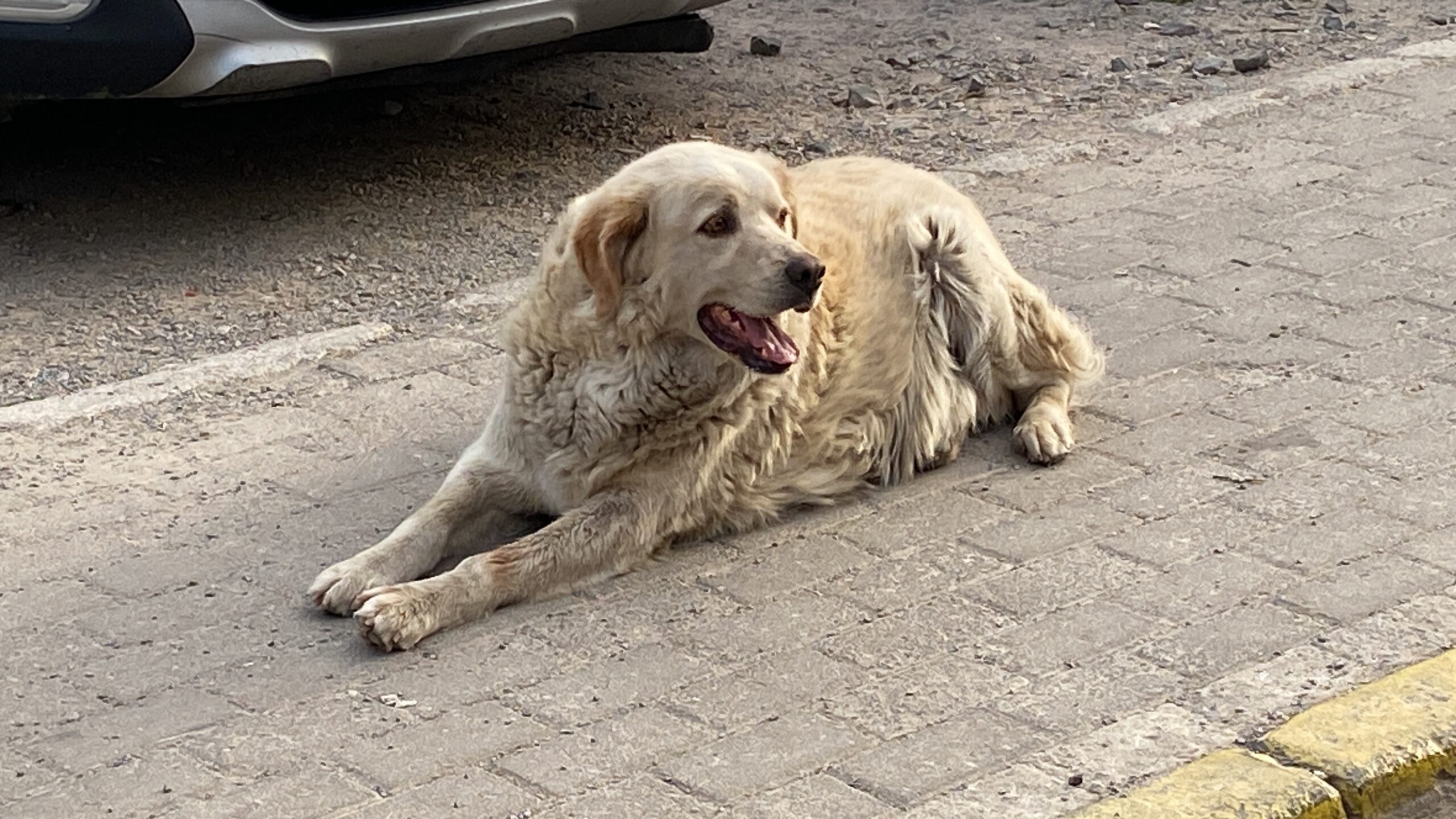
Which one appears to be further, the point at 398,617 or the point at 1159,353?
the point at 1159,353

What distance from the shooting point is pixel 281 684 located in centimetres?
367

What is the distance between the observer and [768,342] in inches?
164

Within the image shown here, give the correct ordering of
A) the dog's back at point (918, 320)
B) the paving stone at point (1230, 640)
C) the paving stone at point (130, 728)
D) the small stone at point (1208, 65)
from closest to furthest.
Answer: the paving stone at point (130, 728) < the paving stone at point (1230, 640) < the dog's back at point (918, 320) < the small stone at point (1208, 65)

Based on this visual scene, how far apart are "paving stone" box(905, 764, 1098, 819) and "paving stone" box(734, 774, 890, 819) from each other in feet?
0.27

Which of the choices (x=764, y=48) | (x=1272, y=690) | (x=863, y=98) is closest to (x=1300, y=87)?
(x=863, y=98)

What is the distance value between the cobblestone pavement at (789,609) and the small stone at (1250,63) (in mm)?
2653

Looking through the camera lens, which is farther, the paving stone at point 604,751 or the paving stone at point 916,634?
the paving stone at point 916,634

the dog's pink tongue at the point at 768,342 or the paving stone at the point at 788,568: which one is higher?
the dog's pink tongue at the point at 768,342

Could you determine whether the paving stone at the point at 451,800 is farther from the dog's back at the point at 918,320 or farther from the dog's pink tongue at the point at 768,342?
the dog's back at the point at 918,320

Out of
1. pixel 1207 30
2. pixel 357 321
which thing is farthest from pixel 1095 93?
pixel 357 321

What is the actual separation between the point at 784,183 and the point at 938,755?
4.79 feet

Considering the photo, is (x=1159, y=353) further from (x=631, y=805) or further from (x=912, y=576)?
(x=631, y=805)

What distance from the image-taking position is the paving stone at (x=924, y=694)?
11.4 ft

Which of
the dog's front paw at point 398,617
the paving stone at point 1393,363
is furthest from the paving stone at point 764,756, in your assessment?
the paving stone at point 1393,363
